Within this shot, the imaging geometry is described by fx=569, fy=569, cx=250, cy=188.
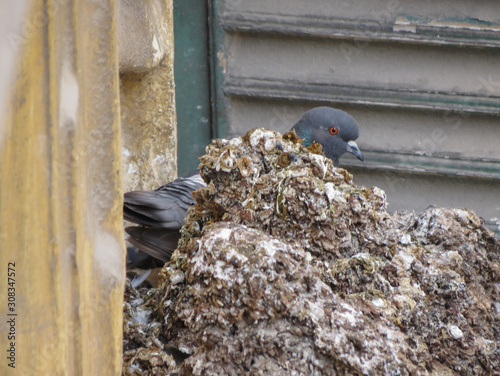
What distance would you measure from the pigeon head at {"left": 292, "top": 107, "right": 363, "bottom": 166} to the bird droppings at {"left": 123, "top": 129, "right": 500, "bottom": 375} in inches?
57.6

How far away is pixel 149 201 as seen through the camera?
216cm

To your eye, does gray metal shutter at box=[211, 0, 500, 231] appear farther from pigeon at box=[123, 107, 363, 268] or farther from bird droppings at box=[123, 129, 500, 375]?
bird droppings at box=[123, 129, 500, 375]

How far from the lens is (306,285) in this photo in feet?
4.16

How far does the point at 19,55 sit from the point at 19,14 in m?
0.06

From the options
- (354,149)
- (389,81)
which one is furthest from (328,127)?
(389,81)

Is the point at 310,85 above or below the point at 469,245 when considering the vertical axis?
above

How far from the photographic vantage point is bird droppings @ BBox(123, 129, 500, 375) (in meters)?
1.22

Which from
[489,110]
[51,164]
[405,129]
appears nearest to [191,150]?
[405,129]

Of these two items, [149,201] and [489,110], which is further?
[489,110]

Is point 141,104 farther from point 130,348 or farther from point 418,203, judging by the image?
point 418,203

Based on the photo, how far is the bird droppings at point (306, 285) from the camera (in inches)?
47.9

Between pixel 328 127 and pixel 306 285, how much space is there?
203 centimetres

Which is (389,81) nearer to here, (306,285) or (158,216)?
(158,216)

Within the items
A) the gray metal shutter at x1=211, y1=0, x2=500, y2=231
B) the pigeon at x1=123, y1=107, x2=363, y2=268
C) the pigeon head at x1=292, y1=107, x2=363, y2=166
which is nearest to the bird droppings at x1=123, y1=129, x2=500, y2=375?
the pigeon at x1=123, y1=107, x2=363, y2=268
